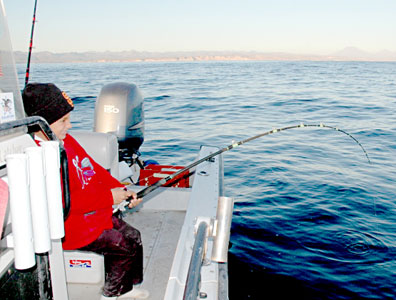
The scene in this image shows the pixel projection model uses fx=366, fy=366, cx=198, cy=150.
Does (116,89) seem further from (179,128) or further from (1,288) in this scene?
(179,128)

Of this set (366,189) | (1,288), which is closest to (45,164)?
(1,288)

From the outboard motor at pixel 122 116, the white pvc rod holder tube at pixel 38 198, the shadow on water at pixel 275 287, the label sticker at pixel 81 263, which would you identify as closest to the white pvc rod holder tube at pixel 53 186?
the white pvc rod holder tube at pixel 38 198

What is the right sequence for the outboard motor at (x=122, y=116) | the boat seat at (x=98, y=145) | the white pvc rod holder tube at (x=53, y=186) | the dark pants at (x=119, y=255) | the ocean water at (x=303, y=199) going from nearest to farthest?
Result: the white pvc rod holder tube at (x=53, y=186), the dark pants at (x=119, y=255), the boat seat at (x=98, y=145), the ocean water at (x=303, y=199), the outboard motor at (x=122, y=116)

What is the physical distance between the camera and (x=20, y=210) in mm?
898

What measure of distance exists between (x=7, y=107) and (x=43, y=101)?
0.68m

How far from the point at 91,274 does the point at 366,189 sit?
5.08 m

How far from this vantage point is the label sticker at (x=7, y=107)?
1099 mm

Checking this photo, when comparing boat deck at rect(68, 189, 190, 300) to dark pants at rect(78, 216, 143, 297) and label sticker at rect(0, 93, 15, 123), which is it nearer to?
dark pants at rect(78, 216, 143, 297)

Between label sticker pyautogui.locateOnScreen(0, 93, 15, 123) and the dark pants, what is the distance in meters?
1.19

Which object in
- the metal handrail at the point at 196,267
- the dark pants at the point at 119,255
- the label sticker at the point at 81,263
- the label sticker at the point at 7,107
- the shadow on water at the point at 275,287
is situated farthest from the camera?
the shadow on water at the point at 275,287

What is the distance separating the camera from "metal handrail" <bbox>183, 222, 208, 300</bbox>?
1.41 metres

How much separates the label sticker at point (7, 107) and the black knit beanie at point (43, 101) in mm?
628

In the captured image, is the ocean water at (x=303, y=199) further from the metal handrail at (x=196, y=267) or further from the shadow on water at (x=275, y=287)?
the metal handrail at (x=196, y=267)

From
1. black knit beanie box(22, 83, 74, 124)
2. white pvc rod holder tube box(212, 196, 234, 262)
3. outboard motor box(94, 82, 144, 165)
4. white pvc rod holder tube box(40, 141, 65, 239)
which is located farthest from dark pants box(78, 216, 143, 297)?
outboard motor box(94, 82, 144, 165)
